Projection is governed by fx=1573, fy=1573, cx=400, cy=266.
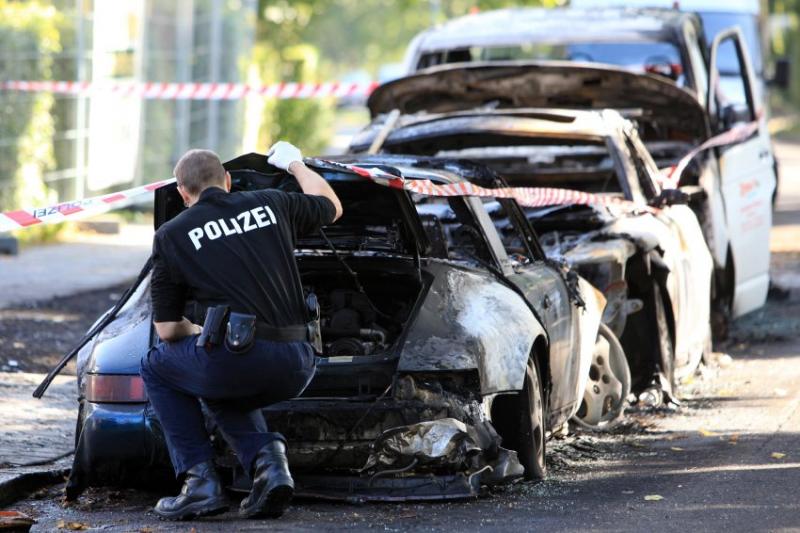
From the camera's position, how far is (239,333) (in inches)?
224

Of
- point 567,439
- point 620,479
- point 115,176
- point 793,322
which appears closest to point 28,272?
point 115,176

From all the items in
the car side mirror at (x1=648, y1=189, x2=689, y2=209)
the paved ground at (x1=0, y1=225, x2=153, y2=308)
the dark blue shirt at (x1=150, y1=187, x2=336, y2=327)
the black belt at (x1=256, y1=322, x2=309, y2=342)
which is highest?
the dark blue shirt at (x1=150, y1=187, x2=336, y2=327)

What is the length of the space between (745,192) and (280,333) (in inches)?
255

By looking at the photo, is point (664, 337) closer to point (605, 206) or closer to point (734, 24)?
point (605, 206)

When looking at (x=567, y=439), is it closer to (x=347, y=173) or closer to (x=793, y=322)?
(x=347, y=173)

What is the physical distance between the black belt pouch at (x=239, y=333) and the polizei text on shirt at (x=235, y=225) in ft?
1.00

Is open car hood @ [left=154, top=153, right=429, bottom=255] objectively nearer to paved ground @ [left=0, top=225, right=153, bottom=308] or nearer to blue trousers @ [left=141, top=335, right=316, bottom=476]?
blue trousers @ [left=141, top=335, right=316, bottom=476]

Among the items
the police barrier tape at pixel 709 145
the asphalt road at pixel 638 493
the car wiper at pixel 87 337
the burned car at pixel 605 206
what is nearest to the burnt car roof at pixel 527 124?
the burned car at pixel 605 206

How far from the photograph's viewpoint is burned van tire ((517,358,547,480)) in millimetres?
6535

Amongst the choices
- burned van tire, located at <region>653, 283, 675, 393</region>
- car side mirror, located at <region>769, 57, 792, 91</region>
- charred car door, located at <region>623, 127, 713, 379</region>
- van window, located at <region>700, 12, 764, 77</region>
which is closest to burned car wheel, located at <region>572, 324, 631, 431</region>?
burned van tire, located at <region>653, 283, 675, 393</region>

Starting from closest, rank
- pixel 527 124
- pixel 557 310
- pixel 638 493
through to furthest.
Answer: pixel 638 493 < pixel 557 310 < pixel 527 124

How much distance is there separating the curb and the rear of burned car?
1.14ft

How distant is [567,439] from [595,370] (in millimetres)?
581

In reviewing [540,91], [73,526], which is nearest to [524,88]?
[540,91]
